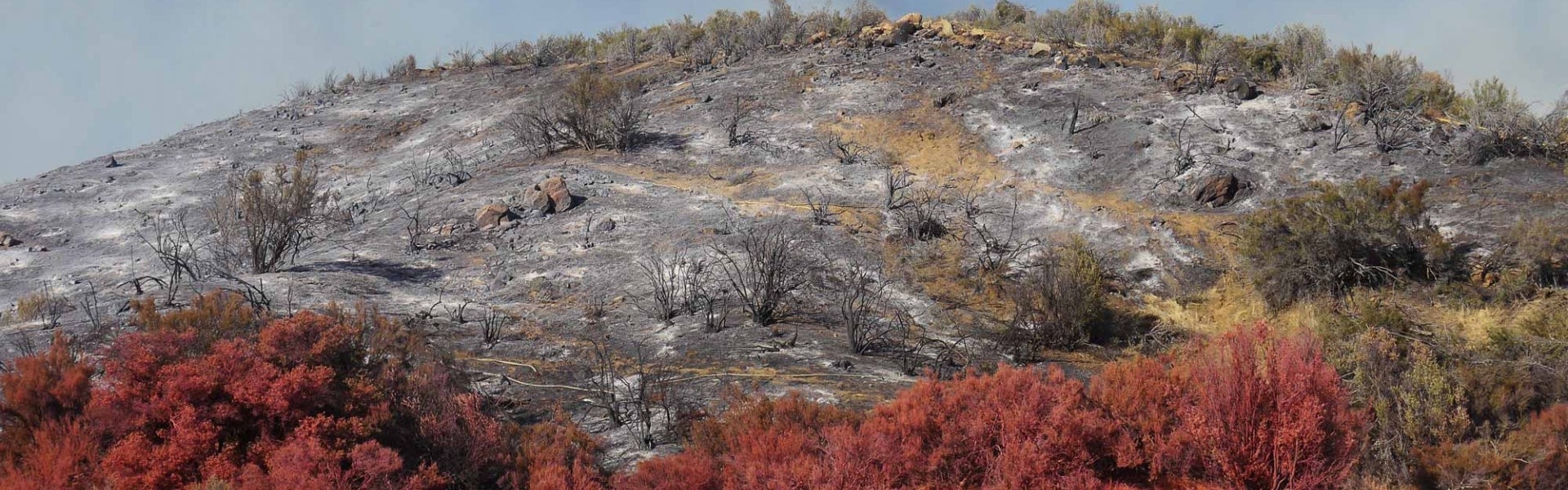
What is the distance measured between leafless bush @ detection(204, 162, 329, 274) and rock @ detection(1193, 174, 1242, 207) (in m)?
12.1

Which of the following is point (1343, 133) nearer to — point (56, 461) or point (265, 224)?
point (265, 224)

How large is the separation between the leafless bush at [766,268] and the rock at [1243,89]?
8.40 meters

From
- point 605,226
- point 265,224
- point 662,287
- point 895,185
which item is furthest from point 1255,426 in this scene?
point 265,224

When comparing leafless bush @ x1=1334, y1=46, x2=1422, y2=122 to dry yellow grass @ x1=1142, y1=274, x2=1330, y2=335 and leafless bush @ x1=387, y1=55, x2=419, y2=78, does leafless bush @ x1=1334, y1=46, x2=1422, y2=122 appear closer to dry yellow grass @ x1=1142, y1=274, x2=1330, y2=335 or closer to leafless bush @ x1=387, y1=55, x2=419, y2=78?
dry yellow grass @ x1=1142, y1=274, x2=1330, y2=335

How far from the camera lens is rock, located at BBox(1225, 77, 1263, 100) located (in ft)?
53.5

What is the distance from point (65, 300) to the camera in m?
10.3

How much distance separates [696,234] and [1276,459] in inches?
329

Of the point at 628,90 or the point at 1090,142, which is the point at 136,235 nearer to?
the point at 628,90

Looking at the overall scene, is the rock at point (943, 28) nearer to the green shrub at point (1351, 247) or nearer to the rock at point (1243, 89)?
the rock at point (1243, 89)

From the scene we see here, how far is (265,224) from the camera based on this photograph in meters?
12.2

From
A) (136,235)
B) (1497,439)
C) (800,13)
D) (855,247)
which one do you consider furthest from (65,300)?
(800,13)

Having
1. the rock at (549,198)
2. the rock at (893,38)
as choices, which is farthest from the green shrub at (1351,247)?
the rock at (893,38)

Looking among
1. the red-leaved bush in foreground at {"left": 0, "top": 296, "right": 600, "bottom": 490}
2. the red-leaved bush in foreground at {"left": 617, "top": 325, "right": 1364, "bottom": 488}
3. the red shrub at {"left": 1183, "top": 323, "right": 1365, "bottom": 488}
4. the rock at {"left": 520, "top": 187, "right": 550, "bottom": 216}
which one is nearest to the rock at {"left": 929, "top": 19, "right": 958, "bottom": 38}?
the rock at {"left": 520, "top": 187, "right": 550, "bottom": 216}

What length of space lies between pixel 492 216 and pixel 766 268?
506 cm
